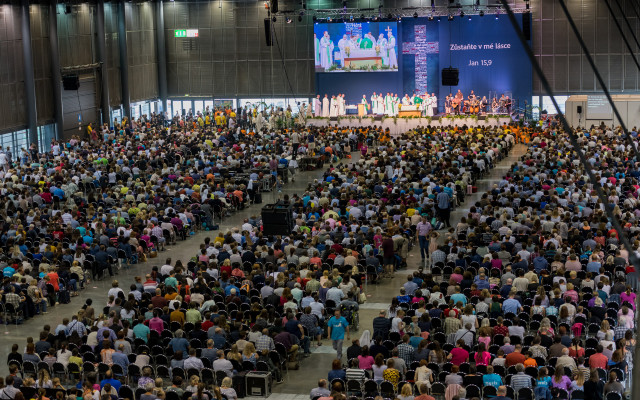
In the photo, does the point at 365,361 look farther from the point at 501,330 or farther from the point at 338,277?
the point at 338,277

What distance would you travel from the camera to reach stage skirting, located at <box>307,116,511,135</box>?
1753 inches

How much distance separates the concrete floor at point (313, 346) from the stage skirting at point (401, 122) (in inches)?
489

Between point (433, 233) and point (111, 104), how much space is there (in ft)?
104

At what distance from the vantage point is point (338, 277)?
18.0m

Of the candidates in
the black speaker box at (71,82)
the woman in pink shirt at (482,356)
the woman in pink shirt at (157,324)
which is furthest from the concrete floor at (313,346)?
the black speaker box at (71,82)

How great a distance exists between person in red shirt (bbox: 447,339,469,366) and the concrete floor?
250 cm

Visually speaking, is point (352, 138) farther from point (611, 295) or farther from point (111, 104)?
point (611, 295)

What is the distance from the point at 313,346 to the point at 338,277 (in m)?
1.55

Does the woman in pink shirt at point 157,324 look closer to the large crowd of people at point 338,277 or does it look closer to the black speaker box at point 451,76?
the large crowd of people at point 338,277

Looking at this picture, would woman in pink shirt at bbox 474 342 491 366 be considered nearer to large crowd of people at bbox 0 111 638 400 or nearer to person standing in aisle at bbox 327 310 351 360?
large crowd of people at bbox 0 111 638 400

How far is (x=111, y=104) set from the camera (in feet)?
163

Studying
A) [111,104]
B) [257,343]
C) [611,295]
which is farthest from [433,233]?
[111,104]

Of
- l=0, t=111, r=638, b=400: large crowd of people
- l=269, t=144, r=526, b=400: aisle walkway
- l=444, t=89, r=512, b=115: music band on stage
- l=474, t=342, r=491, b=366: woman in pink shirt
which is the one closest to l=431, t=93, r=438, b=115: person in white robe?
l=444, t=89, r=512, b=115: music band on stage

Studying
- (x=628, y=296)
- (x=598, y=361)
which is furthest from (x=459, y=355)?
(x=628, y=296)
